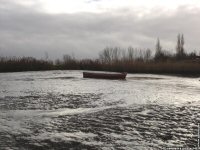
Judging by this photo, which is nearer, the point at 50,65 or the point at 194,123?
the point at 194,123

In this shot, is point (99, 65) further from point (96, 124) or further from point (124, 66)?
point (96, 124)

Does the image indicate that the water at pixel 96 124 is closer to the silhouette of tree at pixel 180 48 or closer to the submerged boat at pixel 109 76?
the submerged boat at pixel 109 76

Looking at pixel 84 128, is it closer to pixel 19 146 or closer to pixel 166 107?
pixel 19 146

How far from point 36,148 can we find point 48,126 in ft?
7.25

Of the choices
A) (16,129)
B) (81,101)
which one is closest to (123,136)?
(16,129)

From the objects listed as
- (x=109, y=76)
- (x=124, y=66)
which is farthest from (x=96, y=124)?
(x=124, y=66)

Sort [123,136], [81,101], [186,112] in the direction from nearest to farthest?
[123,136] → [186,112] → [81,101]

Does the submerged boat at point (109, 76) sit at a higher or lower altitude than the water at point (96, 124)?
higher

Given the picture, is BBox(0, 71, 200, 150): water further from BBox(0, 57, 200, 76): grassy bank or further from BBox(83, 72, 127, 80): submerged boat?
BBox(0, 57, 200, 76): grassy bank

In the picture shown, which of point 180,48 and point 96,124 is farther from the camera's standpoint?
point 180,48

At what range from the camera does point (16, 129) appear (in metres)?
9.45

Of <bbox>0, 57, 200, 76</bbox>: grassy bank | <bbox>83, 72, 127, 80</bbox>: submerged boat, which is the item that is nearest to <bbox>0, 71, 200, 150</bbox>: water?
<bbox>83, 72, 127, 80</bbox>: submerged boat

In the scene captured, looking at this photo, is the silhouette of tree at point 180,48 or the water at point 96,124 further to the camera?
the silhouette of tree at point 180,48

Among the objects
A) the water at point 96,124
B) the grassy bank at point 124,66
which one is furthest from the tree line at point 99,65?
the water at point 96,124
